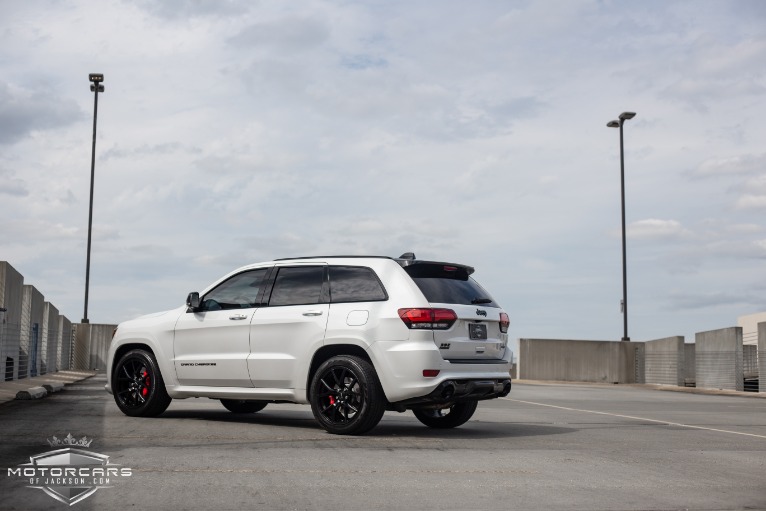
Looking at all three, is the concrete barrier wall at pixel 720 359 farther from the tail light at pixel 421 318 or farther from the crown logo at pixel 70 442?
the crown logo at pixel 70 442

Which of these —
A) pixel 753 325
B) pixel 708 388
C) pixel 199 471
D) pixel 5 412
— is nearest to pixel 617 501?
pixel 199 471

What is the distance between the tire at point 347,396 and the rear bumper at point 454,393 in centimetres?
→ 32

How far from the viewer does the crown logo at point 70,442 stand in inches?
342

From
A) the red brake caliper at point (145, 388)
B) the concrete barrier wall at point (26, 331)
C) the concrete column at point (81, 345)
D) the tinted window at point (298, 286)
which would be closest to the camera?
the tinted window at point (298, 286)

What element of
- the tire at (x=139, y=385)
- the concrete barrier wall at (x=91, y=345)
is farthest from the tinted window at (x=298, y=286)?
the concrete barrier wall at (x=91, y=345)

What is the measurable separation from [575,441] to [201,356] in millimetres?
4482

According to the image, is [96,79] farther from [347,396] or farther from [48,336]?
[347,396]

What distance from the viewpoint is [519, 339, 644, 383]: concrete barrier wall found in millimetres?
37438

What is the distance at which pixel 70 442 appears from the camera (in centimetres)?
888

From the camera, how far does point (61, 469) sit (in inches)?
289

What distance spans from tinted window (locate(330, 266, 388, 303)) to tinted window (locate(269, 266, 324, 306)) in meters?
0.21

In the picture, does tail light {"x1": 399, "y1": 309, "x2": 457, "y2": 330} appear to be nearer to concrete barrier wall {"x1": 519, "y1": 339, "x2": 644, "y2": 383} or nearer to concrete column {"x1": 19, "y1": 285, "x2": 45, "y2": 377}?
concrete column {"x1": 19, "y1": 285, "x2": 45, "y2": 377}

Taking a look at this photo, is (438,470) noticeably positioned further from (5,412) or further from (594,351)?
(594,351)

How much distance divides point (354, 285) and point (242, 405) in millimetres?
3424
